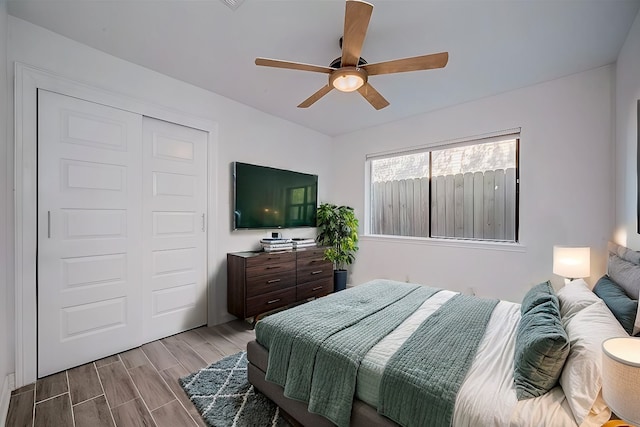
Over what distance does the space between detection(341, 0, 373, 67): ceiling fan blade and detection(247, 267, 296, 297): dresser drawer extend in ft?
7.57

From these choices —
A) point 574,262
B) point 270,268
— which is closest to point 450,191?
point 574,262

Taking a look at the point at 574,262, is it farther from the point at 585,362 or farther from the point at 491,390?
the point at 491,390

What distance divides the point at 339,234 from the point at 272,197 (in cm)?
124

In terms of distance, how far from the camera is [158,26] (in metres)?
2.04

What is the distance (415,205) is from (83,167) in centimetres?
381

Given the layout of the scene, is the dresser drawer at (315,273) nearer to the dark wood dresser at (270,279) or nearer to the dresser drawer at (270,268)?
the dark wood dresser at (270,279)

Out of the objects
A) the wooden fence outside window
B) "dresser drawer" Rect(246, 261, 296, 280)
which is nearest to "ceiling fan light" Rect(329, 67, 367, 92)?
"dresser drawer" Rect(246, 261, 296, 280)

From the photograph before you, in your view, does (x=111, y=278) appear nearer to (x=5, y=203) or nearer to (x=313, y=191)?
A: (x=5, y=203)

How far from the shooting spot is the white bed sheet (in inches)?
39.3

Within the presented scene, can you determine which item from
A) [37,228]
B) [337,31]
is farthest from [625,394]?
[37,228]

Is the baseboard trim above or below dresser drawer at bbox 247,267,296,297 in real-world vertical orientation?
below

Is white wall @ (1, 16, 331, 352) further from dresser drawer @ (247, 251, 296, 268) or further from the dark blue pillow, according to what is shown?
the dark blue pillow

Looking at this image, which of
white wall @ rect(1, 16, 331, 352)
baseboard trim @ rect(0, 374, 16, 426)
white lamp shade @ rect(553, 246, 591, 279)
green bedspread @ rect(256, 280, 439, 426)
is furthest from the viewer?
white lamp shade @ rect(553, 246, 591, 279)

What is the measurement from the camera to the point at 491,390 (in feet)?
3.69
